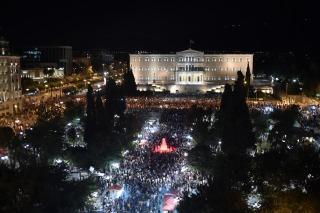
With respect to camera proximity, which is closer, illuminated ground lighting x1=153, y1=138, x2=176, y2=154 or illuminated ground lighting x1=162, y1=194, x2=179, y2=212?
illuminated ground lighting x1=162, y1=194, x2=179, y2=212

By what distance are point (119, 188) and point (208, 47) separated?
9582 cm

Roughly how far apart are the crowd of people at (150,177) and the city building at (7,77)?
91.7 feet

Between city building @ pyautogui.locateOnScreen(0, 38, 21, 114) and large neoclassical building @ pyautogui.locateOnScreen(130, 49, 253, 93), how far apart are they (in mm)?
36459

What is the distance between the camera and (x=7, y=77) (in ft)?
216

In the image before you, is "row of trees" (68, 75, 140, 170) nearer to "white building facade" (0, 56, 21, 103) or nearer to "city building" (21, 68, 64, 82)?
"white building facade" (0, 56, 21, 103)

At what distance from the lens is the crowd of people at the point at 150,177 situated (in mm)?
25453

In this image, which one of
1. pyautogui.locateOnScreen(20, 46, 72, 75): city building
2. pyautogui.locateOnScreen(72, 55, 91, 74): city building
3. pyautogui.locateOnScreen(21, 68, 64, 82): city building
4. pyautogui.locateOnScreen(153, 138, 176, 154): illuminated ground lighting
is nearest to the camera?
pyautogui.locateOnScreen(153, 138, 176, 154): illuminated ground lighting

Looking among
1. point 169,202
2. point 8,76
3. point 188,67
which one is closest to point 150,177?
point 169,202

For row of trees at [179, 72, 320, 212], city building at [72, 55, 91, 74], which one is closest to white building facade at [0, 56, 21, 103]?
row of trees at [179, 72, 320, 212]

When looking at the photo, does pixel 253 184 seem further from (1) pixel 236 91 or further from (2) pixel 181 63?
(2) pixel 181 63

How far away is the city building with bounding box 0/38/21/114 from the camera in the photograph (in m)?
64.1

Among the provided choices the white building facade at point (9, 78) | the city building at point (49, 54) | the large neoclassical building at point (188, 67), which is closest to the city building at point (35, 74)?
the large neoclassical building at point (188, 67)

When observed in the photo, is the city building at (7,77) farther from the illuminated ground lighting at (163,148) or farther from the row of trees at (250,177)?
the row of trees at (250,177)

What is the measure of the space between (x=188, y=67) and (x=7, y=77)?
4511 centimetres
